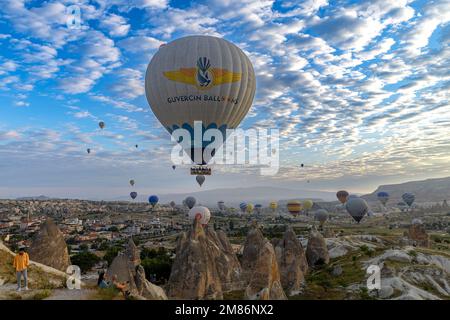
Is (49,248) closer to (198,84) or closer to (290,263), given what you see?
(198,84)

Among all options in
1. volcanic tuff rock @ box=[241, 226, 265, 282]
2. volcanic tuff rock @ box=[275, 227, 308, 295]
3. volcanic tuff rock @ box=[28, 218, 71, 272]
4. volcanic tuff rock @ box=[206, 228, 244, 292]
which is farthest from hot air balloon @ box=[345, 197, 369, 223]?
volcanic tuff rock @ box=[28, 218, 71, 272]

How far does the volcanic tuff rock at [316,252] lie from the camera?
51.5 metres

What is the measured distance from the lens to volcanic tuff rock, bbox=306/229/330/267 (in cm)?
5153

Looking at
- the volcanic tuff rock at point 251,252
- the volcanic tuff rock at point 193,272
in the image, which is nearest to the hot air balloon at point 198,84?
the volcanic tuff rock at point 193,272

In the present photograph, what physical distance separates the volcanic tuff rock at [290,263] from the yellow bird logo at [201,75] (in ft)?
72.9

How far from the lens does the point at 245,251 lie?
1737 inches

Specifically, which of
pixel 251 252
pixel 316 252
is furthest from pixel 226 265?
pixel 316 252

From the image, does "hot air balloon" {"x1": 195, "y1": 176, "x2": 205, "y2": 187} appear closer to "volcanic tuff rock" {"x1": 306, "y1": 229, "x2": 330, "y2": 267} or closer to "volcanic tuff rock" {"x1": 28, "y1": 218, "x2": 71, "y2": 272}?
"volcanic tuff rock" {"x1": 28, "y1": 218, "x2": 71, "y2": 272}

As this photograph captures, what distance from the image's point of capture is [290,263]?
138 ft

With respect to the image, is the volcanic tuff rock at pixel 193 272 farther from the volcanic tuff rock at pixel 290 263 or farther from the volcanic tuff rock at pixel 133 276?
the volcanic tuff rock at pixel 290 263

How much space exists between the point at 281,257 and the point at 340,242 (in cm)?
2627

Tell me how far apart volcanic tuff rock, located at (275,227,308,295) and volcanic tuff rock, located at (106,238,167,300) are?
16.6 m
